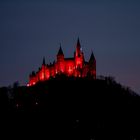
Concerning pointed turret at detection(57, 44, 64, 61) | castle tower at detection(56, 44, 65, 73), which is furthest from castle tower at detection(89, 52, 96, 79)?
pointed turret at detection(57, 44, 64, 61)

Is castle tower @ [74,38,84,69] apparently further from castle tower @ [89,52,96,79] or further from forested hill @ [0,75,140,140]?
forested hill @ [0,75,140,140]

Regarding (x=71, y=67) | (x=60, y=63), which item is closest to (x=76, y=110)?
(x=71, y=67)

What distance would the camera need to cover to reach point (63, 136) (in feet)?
183

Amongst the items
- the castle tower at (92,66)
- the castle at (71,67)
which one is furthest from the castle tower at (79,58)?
the castle tower at (92,66)

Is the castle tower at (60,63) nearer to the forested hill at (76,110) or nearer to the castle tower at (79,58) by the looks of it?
the castle tower at (79,58)

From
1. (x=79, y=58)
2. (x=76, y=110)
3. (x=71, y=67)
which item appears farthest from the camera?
(x=79, y=58)

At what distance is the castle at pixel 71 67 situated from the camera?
131275mm

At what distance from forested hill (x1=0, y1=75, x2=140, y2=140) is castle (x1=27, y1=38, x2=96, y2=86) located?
76.2 feet

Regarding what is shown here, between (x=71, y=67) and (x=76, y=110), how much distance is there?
193ft

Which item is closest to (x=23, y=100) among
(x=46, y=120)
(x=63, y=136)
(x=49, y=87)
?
(x=49, y=87)

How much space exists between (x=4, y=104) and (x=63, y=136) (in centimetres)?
1603

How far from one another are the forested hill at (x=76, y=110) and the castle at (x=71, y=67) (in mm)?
23225

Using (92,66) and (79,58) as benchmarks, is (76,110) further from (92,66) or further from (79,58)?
(79,58)

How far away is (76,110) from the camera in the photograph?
75562mm
